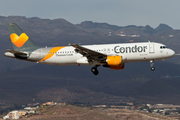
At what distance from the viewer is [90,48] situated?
6531 cm

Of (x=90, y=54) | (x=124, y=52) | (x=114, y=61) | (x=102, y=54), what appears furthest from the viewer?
(x=90, y=54)

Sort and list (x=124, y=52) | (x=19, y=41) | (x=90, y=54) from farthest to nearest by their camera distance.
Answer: (x=19, y=41) → (x=90, y=54) → (x=124, y=52)

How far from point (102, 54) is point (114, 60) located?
2.51 meters

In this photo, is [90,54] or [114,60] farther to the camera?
[90,54]

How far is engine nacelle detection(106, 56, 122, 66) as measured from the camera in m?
61.8

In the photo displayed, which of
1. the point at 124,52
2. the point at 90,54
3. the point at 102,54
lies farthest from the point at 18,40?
the point at 124,52

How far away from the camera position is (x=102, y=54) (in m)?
62.5

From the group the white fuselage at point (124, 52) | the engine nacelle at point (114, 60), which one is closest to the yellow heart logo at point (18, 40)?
the white fuselage at point (124, 52)

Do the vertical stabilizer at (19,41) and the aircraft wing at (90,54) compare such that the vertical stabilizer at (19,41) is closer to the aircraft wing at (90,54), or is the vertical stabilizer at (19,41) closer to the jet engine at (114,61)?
the aircraft wing at (90,54)

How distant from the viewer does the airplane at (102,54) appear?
6266 centimetres

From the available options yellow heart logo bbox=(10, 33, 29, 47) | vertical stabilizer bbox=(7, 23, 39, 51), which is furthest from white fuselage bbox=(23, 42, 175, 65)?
yellow heart logo bbox=(10, 33, 29, 47)

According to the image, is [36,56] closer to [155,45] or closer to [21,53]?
[21,53]

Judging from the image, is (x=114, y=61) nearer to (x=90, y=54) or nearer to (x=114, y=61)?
(x=114, y=61)

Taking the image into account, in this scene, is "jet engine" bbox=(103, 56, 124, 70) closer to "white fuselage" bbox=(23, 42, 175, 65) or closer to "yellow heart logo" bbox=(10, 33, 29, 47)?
"white fuselage" bbox=(23, 42, 175, 65)
